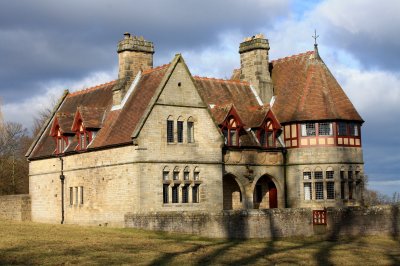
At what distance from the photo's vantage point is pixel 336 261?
25609 millimetres

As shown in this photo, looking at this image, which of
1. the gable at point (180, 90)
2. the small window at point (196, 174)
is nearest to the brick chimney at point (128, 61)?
the gable at point (180, 90)

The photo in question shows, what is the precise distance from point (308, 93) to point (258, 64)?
4439 mm

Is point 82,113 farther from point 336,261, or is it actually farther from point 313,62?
point 336,261

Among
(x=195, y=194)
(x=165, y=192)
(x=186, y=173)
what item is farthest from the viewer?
(x=195, y=194)

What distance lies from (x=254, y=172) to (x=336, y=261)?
61.4ft

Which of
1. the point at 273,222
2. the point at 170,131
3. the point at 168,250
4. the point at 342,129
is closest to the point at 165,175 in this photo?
the point at 170,131

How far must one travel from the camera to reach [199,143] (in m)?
40.7

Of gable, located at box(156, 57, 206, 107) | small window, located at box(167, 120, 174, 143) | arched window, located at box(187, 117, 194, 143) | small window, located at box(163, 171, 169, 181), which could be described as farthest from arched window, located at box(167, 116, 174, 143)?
small window, located at box(163, 171, 169, 181)

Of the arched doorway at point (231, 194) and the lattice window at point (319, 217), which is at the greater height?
the arched doorway at point (231, 194)

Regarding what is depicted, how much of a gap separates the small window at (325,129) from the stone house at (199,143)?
0.07 meters

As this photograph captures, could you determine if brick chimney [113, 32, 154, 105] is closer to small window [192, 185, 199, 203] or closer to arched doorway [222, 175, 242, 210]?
small window [192, 185, 199, 203]

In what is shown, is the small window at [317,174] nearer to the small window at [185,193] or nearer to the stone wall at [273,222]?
the stone wall at [273,222]

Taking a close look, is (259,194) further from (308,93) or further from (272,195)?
(308,93)

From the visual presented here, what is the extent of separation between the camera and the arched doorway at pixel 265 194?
45.6 meters
